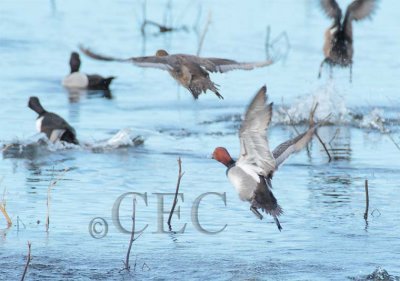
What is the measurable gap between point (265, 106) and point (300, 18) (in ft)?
53.3

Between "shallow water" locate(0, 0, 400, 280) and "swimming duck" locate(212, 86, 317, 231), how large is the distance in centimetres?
41

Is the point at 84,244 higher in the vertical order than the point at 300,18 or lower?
lower

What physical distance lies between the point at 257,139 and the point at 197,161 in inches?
158

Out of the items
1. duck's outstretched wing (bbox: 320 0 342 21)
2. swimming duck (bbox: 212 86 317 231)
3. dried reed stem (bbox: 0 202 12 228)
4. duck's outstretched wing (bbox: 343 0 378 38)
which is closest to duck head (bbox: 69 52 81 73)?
duck's outstretched wing (bbox: 320 0 342 21)

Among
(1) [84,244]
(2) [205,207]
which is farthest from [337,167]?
(1) [84,244]

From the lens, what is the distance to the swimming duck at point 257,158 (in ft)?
24.8

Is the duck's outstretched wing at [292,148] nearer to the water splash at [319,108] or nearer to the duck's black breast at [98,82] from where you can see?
the water splash at [319,108]

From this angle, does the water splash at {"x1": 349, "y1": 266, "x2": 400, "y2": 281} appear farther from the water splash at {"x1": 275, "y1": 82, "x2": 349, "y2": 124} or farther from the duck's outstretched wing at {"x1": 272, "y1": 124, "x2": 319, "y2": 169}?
the water splash at {"x1": 275, "y1": 82, "x2": 349, "y2": 124}

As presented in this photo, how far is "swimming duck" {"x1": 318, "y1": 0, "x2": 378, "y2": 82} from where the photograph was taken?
1591 centimetres

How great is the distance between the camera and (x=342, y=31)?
52.7ft

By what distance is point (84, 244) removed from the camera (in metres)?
8.27

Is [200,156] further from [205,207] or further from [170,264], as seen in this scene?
[170,264]

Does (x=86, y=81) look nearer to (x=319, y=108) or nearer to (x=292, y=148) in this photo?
(x=319, y=108)

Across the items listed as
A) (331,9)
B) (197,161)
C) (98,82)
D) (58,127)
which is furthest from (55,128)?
(331,9)
